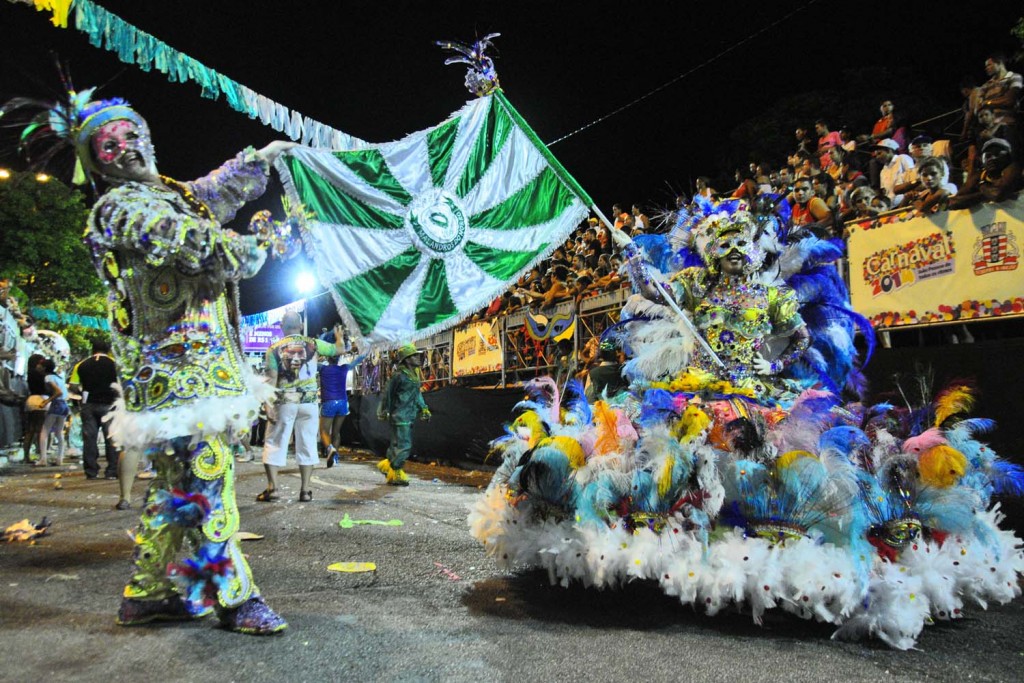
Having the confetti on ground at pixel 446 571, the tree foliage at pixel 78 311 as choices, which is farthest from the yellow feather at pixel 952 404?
the tree foliage at pixel 78 311

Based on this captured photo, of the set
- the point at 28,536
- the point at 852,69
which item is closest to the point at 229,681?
the point at 28,536

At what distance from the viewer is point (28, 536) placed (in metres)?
5.10

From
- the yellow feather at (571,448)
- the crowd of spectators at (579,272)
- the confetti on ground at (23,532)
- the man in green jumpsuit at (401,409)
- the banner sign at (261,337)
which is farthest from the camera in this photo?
the banner sign at (261,337)

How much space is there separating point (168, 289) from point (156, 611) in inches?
54.9

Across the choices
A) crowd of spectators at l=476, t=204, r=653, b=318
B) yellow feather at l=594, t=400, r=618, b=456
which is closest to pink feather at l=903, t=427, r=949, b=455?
yellow feather at l=594, t=400, r=618, b=456

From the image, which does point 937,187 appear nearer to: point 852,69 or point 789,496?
point 789,496

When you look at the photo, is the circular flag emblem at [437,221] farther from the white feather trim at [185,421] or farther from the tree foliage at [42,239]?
the tree foliage at [42,239]

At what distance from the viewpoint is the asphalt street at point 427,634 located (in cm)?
263

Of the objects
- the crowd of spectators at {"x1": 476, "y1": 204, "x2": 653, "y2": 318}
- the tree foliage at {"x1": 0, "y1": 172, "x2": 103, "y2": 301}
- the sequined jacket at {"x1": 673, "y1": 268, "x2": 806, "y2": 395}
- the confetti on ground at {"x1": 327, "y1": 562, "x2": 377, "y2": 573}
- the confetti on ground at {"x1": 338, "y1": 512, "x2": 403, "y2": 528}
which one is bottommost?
the confetti on ground at {"x1": 338, "y1": 512, "x2": 403, "y2": 528}

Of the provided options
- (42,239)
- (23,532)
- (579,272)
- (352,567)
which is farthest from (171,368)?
(42,239)

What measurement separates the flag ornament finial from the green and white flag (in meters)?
0.10

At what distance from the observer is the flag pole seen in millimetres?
4477

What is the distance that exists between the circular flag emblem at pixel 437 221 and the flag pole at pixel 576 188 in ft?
2.34

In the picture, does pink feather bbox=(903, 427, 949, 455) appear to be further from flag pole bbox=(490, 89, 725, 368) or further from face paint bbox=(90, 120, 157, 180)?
face paint bbox=(90, 120, 157, 180)
